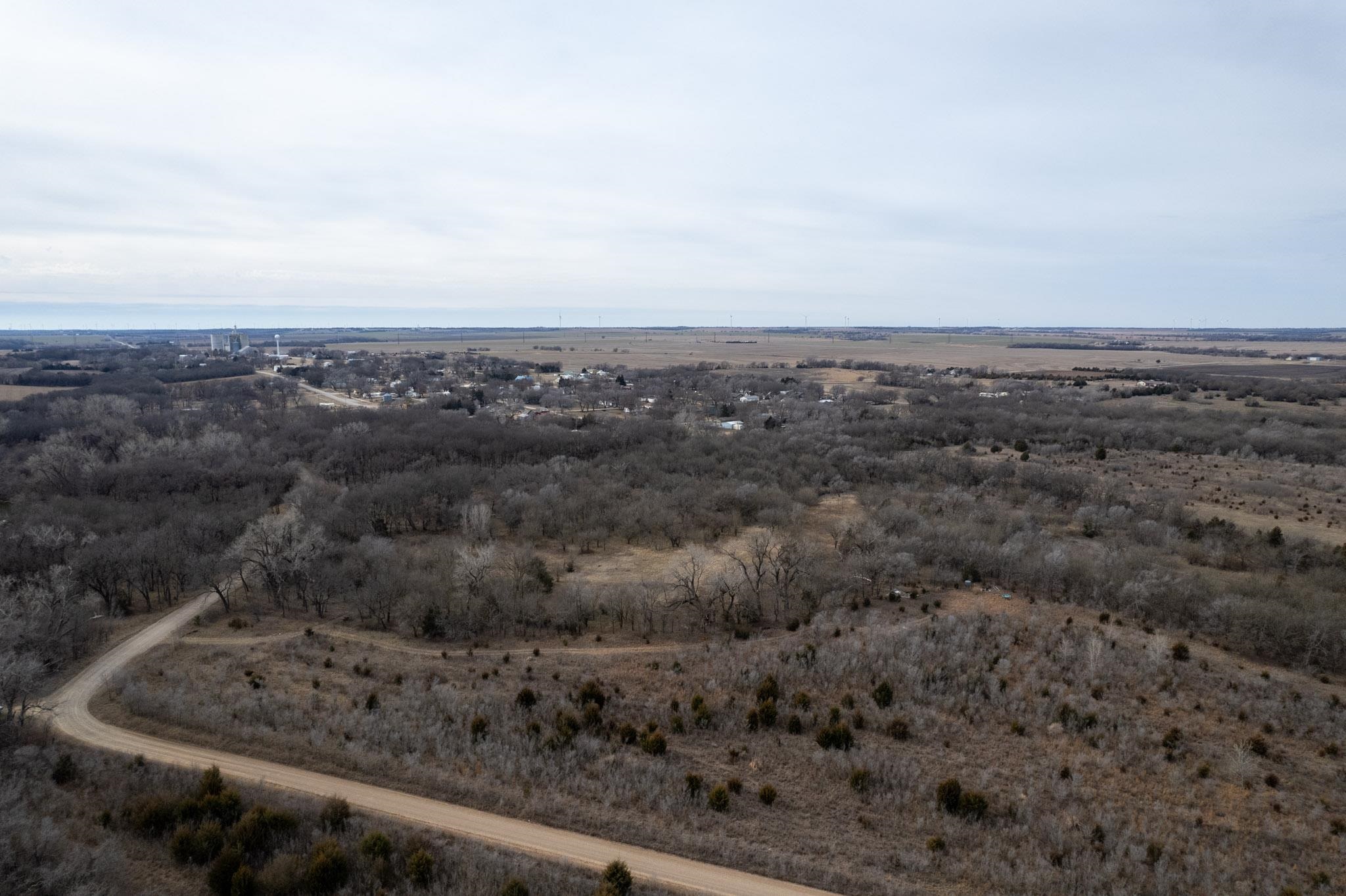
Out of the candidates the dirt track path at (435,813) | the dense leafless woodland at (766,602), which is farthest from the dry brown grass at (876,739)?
the dirt track path at (435,813)

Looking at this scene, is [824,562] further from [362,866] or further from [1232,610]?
[362,866]

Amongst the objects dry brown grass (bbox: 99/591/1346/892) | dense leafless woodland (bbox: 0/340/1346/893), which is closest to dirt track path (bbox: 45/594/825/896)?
dry brown grass (bbox: 99/591/1346/892)

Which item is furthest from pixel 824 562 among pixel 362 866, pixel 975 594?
pixel 362 866

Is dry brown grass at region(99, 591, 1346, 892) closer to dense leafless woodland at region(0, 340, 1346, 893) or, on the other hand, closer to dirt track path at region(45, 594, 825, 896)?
dense leafless woodland at region(0, 340, 1346, 893)

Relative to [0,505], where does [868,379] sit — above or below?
above

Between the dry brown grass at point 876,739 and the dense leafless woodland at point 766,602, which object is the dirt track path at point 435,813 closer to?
the dry brown grass at point 876,739
